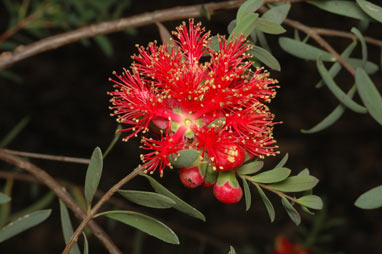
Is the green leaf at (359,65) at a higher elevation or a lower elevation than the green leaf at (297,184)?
higher

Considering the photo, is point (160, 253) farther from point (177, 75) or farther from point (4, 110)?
point (177, 75)

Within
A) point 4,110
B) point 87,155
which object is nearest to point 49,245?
point 87,155

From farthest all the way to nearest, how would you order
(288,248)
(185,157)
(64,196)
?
(288,248), (64,196), (185,157)

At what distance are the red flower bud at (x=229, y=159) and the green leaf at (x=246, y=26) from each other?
268 mm

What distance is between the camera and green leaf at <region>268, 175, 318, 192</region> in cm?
105

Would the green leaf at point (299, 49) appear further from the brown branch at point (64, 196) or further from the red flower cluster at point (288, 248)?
the red flower cluster at point (288, 248)

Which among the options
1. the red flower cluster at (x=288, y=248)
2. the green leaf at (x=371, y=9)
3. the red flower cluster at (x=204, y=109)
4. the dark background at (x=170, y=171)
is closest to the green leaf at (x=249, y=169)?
the red flower cluster at (x=204, y=109)

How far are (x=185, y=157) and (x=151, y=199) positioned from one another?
12 centimetres

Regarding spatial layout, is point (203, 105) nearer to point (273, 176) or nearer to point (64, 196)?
point (273, 176)

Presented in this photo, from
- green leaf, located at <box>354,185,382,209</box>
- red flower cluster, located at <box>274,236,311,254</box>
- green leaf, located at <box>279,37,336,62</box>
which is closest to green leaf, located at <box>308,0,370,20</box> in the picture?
green leaf, located at <box>279,37,336,62</box>

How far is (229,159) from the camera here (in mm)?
1053

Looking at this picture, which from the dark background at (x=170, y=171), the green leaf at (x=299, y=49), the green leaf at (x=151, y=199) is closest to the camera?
the green leaf at (x=151, y=199)

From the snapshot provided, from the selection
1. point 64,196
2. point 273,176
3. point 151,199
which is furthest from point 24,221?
point 273,176

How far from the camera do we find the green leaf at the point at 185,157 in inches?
38.7
